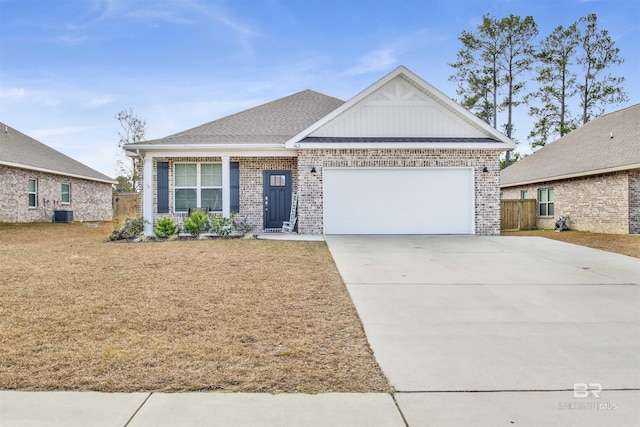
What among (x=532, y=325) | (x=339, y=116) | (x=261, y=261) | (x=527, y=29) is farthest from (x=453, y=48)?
(x=532, y=325)

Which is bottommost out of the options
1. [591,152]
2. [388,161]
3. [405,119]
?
[388,161]

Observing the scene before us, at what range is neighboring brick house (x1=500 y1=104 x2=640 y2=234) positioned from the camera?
14.9m

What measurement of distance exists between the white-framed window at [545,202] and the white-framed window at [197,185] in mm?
14895

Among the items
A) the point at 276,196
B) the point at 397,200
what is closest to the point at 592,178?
the point at 397,200

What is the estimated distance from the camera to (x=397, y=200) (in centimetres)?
1331

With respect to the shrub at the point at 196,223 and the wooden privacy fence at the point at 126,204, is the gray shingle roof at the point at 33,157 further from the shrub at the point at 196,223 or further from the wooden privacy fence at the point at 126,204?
the shrub at the point at 196,223

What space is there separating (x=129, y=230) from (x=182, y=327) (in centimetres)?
953

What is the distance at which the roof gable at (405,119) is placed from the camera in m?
13.2

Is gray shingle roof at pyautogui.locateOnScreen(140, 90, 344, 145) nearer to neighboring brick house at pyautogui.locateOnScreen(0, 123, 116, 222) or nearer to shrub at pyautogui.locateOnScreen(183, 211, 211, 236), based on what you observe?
shrub at pyautogui.locateOnScreen(183, 211, 211, 236)

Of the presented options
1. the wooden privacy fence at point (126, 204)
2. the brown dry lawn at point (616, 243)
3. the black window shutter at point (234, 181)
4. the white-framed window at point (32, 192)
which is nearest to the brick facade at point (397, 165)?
the black window shutter at point (234, 181)

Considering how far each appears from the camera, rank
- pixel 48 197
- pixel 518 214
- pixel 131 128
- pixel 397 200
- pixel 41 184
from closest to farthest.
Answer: pixel 397 200 < pixel 518 214 < pixel 41 184 < pixel 48 197 < pixel 131 128

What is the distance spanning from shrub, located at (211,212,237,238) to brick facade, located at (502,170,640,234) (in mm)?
13510

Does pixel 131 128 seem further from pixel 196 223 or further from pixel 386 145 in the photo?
pixel 386 145

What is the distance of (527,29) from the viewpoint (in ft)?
94.4
